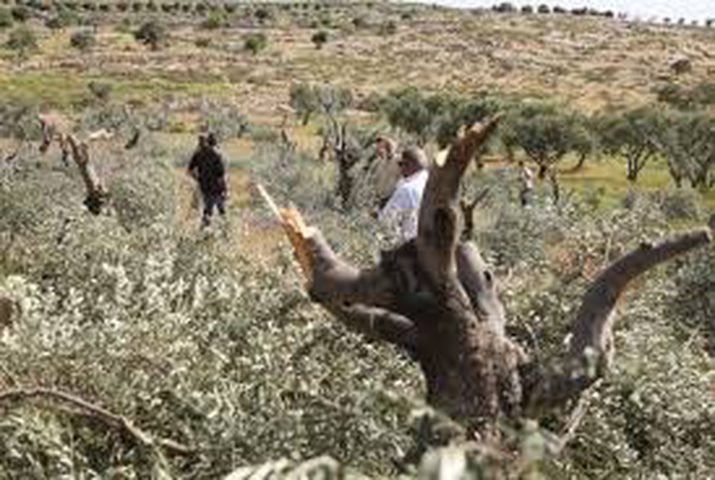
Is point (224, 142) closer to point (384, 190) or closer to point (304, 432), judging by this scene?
point (384, 190)

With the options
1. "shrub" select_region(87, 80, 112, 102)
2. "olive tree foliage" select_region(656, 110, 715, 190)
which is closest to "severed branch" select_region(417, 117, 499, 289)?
"olive tree foliage" select_region(656, 110, 715, 190)

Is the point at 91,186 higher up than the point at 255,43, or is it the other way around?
the point at 91,186

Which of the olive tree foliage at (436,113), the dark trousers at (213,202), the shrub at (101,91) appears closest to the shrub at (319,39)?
the shrub at (101,91)

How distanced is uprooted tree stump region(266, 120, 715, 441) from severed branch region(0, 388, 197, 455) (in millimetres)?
995

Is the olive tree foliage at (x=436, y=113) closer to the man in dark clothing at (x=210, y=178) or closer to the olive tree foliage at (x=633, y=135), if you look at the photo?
the olive tree foliage at (x=633, y=135)

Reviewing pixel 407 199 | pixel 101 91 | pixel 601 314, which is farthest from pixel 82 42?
pixel 601 314

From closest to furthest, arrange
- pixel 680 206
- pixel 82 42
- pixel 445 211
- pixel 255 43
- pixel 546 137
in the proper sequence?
pixel 445 211 → pixel 680 206 → pixel 546 137 → pixel 82 42 → pixel 255 43

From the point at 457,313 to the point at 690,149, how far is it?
4520 centimetres

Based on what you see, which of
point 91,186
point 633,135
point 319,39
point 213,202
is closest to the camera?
point 213,202

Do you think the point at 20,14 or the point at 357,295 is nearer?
the point at 357,295

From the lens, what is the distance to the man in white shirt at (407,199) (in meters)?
9.52

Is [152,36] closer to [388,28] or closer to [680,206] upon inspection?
[388,28]

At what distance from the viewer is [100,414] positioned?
624cm

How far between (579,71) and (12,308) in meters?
90.5
